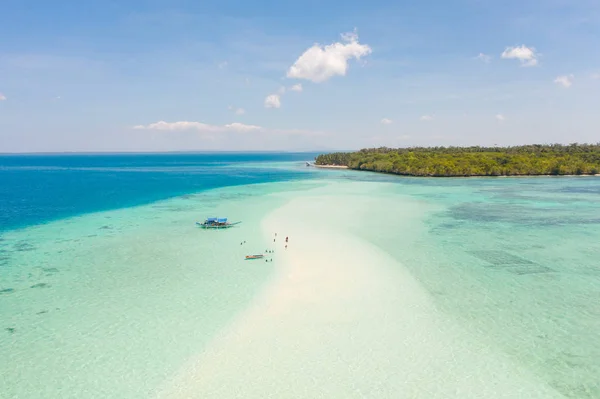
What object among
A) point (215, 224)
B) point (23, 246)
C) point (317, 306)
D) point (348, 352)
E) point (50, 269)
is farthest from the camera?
point (215, 224)

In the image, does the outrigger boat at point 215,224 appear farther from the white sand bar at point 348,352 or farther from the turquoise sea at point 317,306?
the white sand bar at point 348,352

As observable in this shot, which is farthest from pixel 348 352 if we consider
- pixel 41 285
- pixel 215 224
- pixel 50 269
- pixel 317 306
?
pixel 215 224

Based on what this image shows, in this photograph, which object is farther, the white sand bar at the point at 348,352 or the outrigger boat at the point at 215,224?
the outrigger boat at the point at 215,224

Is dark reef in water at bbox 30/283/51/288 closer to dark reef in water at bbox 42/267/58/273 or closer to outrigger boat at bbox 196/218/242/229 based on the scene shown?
dark reef in water at bbox 42/267/58/273

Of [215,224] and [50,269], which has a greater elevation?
[215,224]

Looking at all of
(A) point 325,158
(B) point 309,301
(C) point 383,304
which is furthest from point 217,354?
(A) point 325,158

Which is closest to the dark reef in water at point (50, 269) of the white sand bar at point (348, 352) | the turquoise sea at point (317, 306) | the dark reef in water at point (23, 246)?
the turquoise sea at point (317, 306)

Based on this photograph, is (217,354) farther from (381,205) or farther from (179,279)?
(381,205)

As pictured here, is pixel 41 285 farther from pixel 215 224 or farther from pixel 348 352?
pixel 348 352
